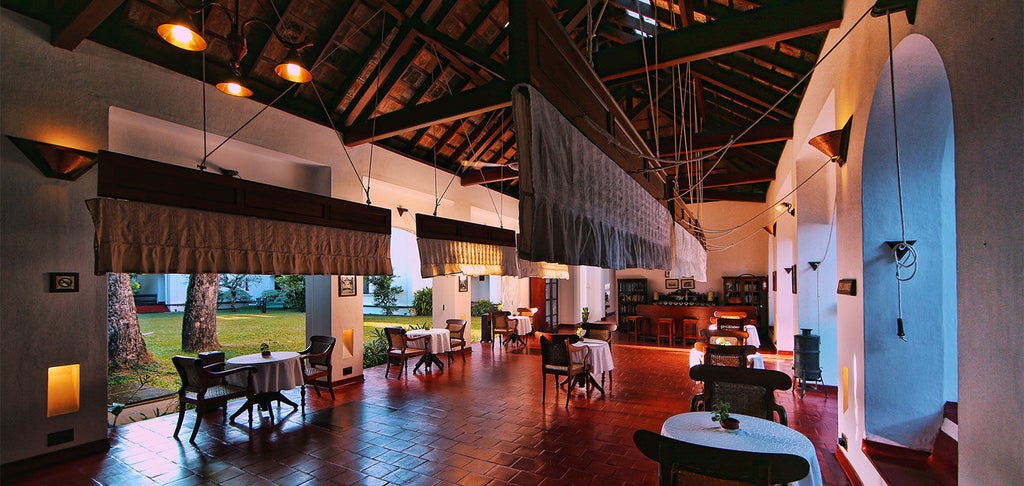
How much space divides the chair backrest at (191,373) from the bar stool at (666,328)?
10081 mm

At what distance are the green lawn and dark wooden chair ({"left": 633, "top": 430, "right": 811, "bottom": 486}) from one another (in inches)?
264

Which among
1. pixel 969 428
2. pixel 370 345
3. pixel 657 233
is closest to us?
pixel 969 428

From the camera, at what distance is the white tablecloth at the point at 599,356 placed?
6734 millimetres

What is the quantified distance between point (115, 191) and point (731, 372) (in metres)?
4.77

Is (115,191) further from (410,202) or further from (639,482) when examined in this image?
(410,202)

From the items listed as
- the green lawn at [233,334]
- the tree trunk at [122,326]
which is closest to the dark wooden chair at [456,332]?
the green lawn at [233,334]

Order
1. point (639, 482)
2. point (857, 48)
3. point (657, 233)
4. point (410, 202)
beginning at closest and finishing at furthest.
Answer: point (857, 48) < point (639, 482) < point (657, 233) < point (410, 202)

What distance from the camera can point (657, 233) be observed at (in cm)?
440

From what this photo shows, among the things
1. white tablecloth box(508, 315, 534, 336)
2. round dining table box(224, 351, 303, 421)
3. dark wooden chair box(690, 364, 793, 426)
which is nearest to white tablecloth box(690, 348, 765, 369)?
dark wooden chair box(690, 364, 793, 426)

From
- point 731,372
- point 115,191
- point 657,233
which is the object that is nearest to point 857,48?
point 657,233

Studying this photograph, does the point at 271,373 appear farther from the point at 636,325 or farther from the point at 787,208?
the point at 636,325

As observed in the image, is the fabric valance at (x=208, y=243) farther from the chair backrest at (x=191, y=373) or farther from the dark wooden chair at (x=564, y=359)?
the dark wooden chair at (x=564, y=359)

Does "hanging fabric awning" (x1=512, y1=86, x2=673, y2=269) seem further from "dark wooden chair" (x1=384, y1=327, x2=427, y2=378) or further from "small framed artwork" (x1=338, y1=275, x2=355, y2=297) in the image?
"dark wooden chair" (x1=384, y1=327, x2=427, y2=378)

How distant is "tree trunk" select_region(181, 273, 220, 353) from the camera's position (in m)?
10.7
